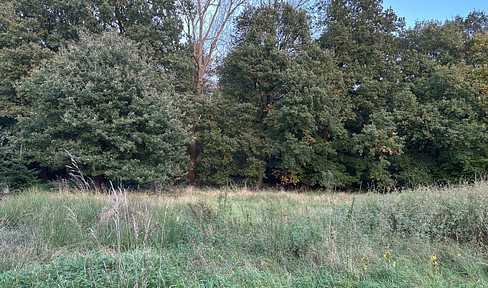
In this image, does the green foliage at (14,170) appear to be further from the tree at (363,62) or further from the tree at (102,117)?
the tree at (363,62)

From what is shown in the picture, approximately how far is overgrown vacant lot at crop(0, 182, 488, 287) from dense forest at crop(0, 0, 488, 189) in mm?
9345

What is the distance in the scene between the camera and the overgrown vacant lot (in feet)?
11.3

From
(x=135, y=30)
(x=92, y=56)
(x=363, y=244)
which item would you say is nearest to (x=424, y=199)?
(x=363, y=244)

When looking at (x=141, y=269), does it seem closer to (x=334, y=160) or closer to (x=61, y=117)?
(x=61, y=117)

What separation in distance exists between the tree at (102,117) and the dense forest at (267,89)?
0.12 metres

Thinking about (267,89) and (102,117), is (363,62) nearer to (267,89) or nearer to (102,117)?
(267,89)

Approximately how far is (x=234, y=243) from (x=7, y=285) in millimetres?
2814

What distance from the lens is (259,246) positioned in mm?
4672

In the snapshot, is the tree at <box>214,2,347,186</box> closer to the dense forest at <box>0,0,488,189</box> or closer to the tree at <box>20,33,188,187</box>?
the dense forest at <box>0,0,488,189</box>

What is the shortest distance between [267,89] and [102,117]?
38.3 ft

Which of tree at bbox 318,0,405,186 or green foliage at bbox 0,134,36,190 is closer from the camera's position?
green foliage at bbox 0,134,36,190

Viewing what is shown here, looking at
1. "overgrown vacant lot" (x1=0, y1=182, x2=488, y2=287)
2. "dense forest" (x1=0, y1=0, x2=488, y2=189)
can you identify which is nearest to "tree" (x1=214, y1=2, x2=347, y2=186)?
"dense forest" (x1=0, y1=0, x2=488, y2=189)

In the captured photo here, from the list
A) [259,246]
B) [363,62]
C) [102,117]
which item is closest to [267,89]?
[363,62]

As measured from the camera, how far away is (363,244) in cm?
451
